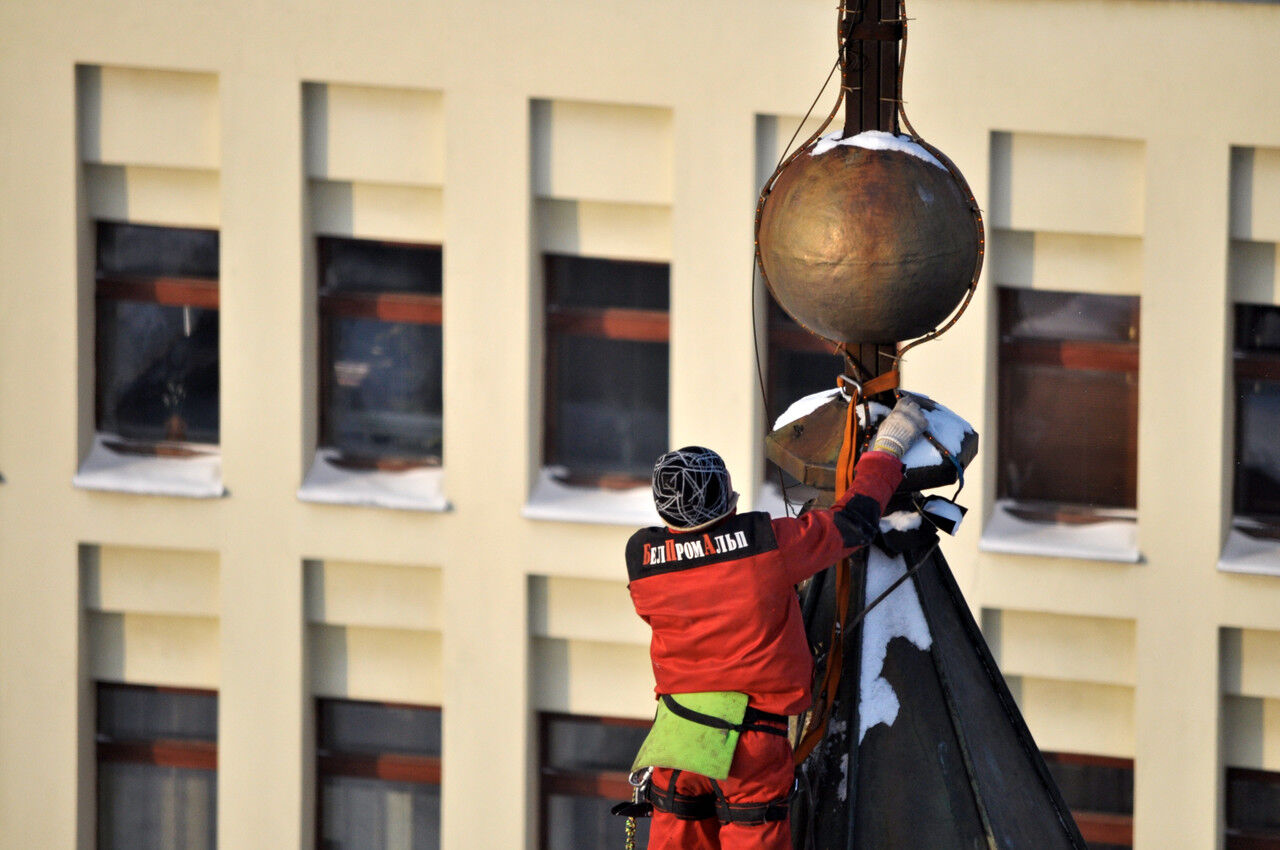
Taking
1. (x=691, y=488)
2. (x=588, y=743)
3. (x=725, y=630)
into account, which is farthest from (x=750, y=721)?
(x=588, y=743)

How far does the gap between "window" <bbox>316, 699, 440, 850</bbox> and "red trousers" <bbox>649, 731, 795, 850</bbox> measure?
808 centimetres

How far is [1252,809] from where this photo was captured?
1195 cm

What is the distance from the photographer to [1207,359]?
11.3 metres

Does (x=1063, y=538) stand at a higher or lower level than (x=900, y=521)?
lower

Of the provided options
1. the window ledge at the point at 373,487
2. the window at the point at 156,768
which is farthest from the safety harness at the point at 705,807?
the window at the point at 156,768

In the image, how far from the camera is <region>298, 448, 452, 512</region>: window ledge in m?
12.2

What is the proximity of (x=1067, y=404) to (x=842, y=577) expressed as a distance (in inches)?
315

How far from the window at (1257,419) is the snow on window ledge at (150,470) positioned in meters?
6.49

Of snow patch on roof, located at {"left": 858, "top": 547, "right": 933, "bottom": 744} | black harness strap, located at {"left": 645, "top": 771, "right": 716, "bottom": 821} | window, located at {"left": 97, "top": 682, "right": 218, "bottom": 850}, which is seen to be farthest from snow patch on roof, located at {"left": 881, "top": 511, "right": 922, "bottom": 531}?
window, located at {"left": 97, "top": 682, "right": 218, "bottom": 850}

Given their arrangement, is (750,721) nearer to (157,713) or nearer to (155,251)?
(155,251)

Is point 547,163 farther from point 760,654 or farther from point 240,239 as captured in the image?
point 760,654

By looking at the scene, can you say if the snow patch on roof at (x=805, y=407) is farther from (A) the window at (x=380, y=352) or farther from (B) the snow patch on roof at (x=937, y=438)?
(A) the window at (x=380, y=352)

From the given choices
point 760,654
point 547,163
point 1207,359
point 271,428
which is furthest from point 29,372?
point 760,654

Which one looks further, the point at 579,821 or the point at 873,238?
the point at 579,821
